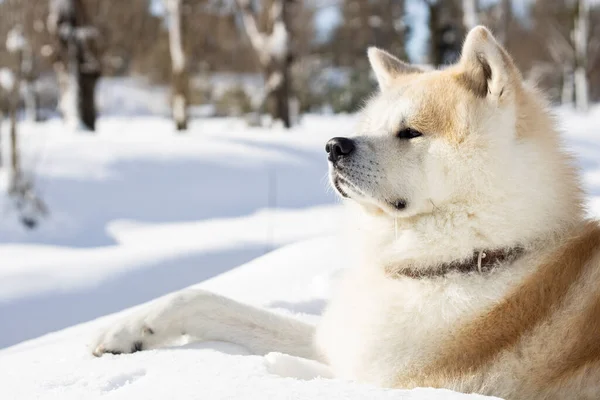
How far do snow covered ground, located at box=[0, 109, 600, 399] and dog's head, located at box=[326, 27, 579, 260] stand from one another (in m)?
0.60

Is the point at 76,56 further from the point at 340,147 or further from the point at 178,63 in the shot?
the point at 340,147

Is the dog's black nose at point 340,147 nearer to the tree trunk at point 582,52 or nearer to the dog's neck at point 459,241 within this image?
the dog's neck at point 459,241

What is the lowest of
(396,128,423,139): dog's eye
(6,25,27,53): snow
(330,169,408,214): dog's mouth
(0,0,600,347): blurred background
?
(0,0,600,347): blurred background

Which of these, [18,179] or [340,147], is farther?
[18,179]

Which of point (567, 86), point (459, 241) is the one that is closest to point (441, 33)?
point (459, 241)

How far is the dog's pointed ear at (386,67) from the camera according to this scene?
8.11 feet

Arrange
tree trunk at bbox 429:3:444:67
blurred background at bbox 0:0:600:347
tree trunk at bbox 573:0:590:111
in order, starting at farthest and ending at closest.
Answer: tree trunk at bbox 573:0:590:111
tree trunk at bbox 429:3:444:67
blurred background at bbox 0:0:600:347

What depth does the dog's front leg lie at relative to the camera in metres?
2.29

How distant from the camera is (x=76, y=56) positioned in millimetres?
9562

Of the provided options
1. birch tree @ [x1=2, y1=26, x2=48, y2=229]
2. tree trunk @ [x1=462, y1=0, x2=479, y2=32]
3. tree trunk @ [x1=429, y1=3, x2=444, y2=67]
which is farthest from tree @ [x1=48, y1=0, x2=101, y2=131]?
tree trunk @ [x1=429, y1=3, x2=444, y2=67]

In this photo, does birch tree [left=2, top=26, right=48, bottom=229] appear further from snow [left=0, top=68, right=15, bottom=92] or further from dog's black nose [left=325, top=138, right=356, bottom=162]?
dog's black nose [left=325, top=138, right=356, bottom=162]

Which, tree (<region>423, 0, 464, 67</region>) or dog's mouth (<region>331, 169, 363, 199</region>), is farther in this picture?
tree (<region>423, 0, 464, 67</region>)

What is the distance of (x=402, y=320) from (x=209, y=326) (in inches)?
31.6

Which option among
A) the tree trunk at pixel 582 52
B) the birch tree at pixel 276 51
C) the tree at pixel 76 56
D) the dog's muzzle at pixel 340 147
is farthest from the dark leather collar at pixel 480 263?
the tree trunk at pixel 582 52
